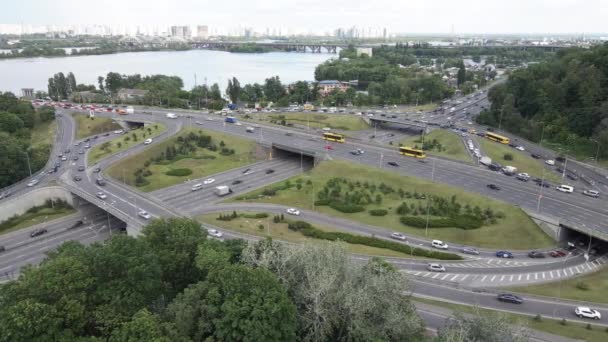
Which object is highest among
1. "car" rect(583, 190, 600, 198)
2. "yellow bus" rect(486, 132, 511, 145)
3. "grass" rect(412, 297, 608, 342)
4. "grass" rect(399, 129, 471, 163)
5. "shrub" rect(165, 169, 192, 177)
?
"yellow bus" rect(486, 132, 511, 145)

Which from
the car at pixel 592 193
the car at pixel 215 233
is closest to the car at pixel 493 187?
the car at pixel 592 193

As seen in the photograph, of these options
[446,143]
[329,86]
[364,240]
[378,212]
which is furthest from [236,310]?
[329,86]

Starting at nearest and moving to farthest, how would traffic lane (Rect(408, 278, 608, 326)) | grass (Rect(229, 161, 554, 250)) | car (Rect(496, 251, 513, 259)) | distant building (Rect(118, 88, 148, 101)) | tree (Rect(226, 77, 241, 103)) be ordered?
traffic lane (Rect(408, 278, 608, 326)) → car (Rect(496, 251, 513, 259)) → grass (Rect(229, 161, 554, 250)) → distant building (Rect(118, 88, 148, 101)) → tree (Rect(226, 77, 241, 103))

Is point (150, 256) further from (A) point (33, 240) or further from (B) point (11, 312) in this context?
(A) point (33, 240)

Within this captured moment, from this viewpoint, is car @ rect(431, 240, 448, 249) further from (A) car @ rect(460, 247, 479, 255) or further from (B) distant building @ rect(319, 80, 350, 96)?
(B) distant building @ rect(319, 80, 350, 96)

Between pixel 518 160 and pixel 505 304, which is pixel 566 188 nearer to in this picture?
pixel 518 160

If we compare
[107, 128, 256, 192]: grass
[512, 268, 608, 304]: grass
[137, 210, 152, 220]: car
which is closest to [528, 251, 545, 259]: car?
[512, 268, 608, 304]: grass

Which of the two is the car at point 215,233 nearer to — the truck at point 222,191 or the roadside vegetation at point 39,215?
the truck at point 222,191
